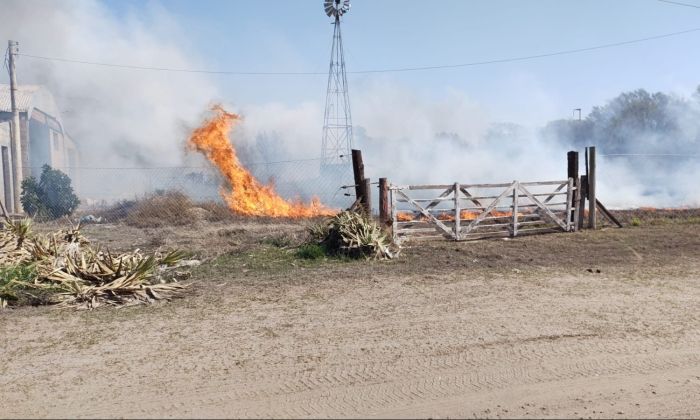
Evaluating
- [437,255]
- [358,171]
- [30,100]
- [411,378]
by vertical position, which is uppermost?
[30,100]

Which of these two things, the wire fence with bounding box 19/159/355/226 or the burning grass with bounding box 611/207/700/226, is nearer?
the burning grass with bounding box 611/207/700/226

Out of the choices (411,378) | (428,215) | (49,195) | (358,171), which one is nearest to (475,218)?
(428,215)

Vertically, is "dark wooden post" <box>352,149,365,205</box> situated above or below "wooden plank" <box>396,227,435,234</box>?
above

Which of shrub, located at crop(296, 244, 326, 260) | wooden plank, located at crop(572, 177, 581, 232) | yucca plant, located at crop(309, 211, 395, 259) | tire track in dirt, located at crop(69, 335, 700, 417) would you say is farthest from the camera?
wooden plank, located at crop(572, 177, 581, 232)

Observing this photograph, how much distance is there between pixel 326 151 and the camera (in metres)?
31.3

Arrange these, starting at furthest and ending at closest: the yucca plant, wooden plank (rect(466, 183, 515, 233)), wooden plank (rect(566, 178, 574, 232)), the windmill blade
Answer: the windmill blade
wooden plank (rect(566, 178, 574, 232))
wooden plank (rect(466, 183, 515, 233))
the yucca plant

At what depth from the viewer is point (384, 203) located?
1189 cm

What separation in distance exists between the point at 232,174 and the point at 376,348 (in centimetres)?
1423

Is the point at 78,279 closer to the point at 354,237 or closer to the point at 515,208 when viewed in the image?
the point at 354,237

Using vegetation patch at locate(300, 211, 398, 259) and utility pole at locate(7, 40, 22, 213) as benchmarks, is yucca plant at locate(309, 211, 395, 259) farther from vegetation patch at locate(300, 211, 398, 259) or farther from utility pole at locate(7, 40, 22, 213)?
utility pole at locate(7, 40, 22, 213)

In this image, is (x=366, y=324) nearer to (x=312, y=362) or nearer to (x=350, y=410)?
(x=312, y=362)

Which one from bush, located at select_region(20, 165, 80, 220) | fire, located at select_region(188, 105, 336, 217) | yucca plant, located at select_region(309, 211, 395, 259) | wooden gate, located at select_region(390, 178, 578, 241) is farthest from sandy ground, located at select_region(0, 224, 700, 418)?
bush, located at select_region(20, 165, 80, 220)

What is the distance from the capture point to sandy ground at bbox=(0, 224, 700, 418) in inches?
161

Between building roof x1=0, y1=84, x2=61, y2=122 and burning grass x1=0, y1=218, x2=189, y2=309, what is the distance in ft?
61.1
